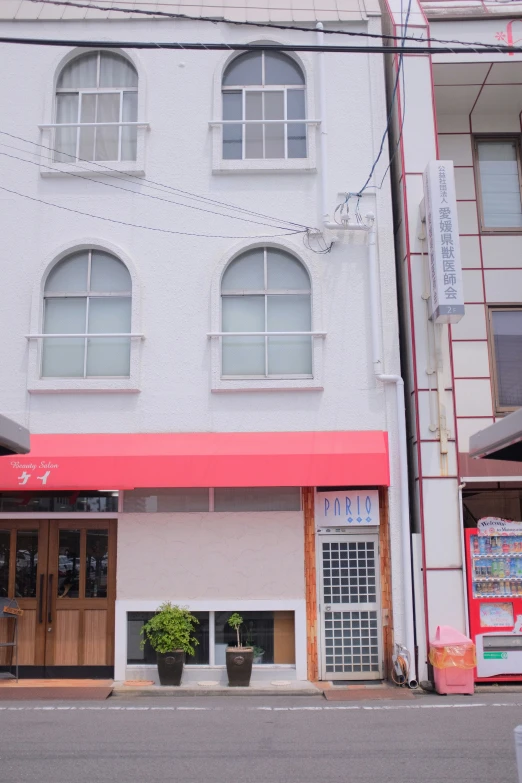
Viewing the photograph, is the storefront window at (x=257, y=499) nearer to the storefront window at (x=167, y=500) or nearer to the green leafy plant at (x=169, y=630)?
the storefront window at (x=167, y=500)

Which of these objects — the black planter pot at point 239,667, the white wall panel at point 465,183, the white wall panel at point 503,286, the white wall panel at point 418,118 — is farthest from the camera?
the white wall panel at point 465,183

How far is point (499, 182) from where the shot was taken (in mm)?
14312

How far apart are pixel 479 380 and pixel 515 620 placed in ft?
12.8

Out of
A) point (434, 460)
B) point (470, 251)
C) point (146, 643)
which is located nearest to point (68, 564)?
point (146, 643)

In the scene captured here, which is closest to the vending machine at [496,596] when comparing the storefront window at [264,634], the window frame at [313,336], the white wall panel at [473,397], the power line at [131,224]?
the white wall panel at [473,397]

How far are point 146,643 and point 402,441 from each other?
491 cm

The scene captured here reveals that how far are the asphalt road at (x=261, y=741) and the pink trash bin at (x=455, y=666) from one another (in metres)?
0.28

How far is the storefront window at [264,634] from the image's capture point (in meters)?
12.1

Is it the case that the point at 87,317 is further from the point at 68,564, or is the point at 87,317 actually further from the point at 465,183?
the point at 465,183

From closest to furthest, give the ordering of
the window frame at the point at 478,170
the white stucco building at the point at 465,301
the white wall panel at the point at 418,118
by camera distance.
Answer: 1. the white stucco building at the point at 465,301
2. the white wall panel at the point at 418,118
3. the window frame at the point at 478,170

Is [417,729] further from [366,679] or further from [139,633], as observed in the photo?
[139,633]

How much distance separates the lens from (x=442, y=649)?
36.6ft

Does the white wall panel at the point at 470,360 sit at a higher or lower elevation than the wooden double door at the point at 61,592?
higher

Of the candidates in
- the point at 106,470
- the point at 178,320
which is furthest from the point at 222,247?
the point at 106,470
